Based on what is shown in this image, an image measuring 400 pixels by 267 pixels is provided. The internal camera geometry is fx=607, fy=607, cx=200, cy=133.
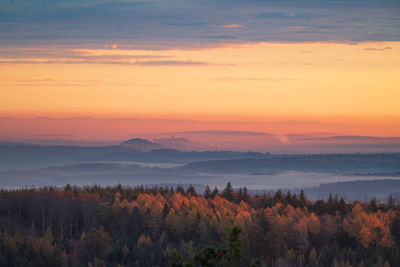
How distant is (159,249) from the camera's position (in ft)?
442

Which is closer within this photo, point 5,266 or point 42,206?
point 5,266

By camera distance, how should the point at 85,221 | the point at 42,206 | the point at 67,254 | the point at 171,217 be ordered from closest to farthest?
the point at 67,254, the point at 171,217, the point at 85,221, the point at 42,206

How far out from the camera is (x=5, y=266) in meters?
114

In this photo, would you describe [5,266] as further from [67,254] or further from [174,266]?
[174,266]

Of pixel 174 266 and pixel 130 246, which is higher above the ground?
pixel 174 266

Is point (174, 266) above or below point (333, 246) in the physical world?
above

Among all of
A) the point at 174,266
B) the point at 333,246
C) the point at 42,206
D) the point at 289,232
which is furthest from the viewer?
the point at 42,206

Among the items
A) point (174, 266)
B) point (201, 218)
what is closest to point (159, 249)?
point (201, 218)

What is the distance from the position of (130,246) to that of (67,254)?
19.1m

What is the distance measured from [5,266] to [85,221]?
211 feet

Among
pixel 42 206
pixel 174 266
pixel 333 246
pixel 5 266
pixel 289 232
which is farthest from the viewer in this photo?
pixel 42 206

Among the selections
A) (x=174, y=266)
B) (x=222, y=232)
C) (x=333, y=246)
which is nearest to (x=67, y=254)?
(x=222, y=232)

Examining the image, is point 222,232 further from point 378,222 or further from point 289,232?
point 378,222

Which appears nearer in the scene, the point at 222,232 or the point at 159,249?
the point at 159,249
